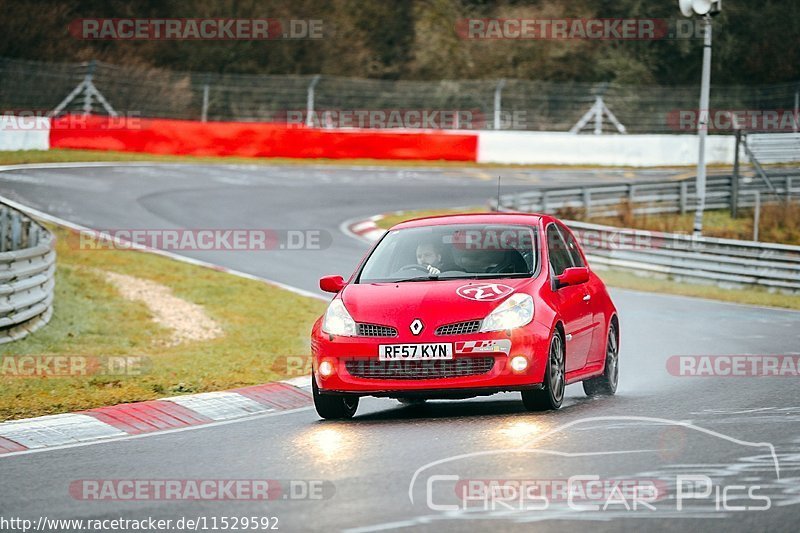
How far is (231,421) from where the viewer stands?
34.3 ft

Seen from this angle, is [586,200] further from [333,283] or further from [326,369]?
[326,369]

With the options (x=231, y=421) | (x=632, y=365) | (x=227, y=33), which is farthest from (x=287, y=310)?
(x=227, y=33)

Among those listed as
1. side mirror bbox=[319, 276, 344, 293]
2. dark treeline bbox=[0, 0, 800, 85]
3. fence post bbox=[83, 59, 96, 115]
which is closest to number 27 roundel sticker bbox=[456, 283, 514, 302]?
side mirror bbox=[319, 276, 344, 293]

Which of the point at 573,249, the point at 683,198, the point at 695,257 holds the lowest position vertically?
A: the point at 695,257

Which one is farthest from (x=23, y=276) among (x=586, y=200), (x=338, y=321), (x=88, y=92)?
(x=88, y=92)

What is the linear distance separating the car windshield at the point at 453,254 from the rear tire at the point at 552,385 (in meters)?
0.65

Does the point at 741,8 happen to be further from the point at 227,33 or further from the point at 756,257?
the point at 756,257

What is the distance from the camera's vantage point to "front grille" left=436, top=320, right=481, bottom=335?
959 centimetres

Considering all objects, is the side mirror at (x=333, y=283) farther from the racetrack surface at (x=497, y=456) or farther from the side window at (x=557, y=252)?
the side window at (x=557, y=252)

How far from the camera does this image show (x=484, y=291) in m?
9.93

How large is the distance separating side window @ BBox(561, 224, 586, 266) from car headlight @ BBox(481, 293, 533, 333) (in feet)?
6.14

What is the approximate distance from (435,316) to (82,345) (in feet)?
22.4

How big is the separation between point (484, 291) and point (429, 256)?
2.94 feet

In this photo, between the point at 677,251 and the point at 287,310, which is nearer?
the point at 287,310
